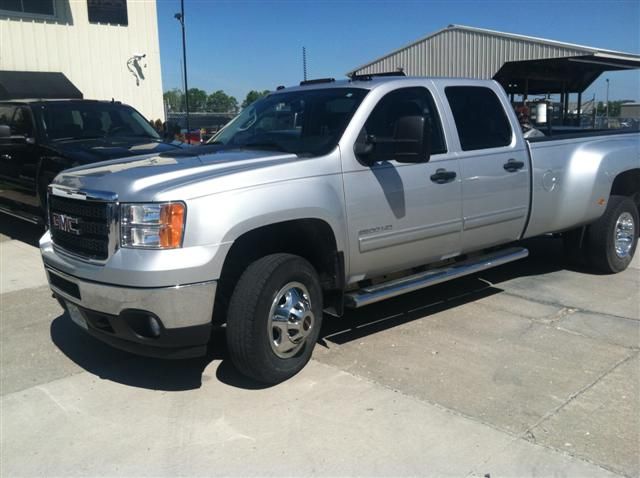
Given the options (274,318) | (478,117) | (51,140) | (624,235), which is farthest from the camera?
(51,140)

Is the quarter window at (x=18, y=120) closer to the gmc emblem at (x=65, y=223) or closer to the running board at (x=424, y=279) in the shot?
the gmc emblem at (x=65, y=223)

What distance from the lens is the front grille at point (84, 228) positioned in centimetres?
377

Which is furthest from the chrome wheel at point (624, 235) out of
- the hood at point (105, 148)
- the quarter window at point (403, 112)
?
the hood at point (105, 148)

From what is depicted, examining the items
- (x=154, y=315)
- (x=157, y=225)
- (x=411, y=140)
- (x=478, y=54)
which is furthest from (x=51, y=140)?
(x=478, y=54)

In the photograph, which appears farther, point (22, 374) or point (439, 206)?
point (439, 206)

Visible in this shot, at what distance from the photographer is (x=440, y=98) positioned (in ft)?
16.7

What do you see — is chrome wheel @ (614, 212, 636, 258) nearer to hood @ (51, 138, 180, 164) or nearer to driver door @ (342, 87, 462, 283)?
driver door @ (342, 87, 462, 283)

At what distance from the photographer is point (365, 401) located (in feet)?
12.8

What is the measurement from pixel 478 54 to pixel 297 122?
26.3m

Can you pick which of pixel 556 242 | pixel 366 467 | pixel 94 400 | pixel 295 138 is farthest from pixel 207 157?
pixel 556 242

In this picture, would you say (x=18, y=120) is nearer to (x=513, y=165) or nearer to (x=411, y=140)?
(x=411, y=140)

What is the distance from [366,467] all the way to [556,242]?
6.14 m

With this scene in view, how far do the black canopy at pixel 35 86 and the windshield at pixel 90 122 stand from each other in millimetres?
5573

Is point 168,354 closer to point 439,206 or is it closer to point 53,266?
point 53,266
